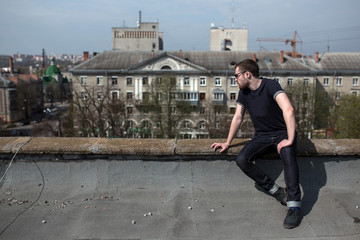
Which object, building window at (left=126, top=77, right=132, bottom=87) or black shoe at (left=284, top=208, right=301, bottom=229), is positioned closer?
black shoe at (left=284, top=208, right=301, bottom=229)

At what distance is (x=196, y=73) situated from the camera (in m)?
46.9

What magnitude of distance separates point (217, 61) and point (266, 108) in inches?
1779

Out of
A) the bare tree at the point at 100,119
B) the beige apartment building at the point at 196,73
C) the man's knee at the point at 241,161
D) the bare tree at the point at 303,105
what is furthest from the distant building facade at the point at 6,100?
the man's knee at the point at 241,161

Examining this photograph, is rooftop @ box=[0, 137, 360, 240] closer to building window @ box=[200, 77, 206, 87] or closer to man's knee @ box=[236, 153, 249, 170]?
man's knee @ box=[236, 153, 249, 170]

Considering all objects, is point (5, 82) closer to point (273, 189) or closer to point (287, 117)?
point (273, 189)

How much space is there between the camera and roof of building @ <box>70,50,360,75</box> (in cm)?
4691

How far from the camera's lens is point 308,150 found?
4.10m

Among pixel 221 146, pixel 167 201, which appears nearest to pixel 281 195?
pixel 221 146

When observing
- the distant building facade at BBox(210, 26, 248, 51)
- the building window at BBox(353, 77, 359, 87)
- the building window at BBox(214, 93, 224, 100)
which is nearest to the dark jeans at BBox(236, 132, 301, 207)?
the building window at BBox(214, 93, 224, 100)

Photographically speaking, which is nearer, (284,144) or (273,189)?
(284,144)

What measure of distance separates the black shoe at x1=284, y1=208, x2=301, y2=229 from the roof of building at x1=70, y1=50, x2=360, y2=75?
4345 cm

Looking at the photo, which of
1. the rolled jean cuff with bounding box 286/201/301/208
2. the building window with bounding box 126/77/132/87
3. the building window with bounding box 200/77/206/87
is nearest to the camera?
the rolled jean cuff with bounding box 286/201/301/208

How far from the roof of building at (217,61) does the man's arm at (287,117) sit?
43.1m

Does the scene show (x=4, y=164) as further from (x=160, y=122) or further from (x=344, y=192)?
(x=160, y=122)
